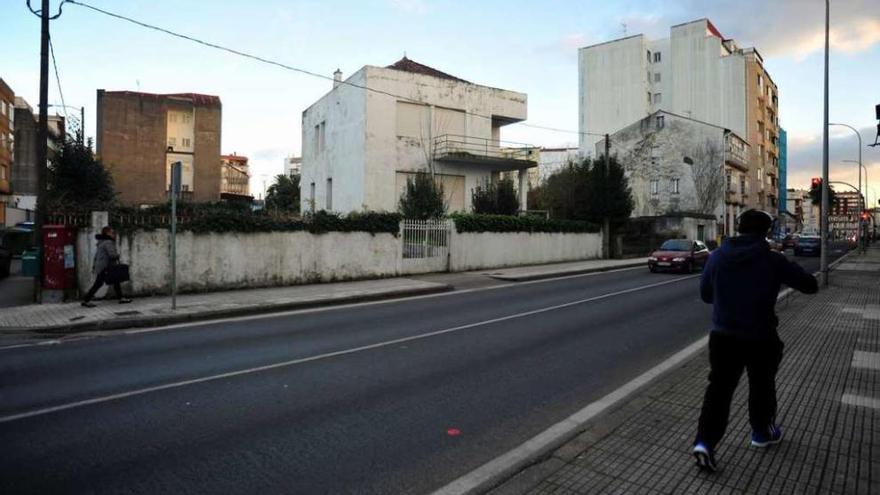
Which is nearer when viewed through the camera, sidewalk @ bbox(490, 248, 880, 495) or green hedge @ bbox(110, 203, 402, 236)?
sidewalk @ bbox(490, 248, 880, 495)

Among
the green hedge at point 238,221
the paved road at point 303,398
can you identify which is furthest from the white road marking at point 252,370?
the green hedge at point 238,221

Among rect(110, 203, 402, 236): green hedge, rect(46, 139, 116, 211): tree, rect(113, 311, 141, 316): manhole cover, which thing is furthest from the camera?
rect(46, 139, 116, 211): tree

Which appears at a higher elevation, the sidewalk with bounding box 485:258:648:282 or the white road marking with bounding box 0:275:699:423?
the sidewalk with bounding box 485:258:648:282

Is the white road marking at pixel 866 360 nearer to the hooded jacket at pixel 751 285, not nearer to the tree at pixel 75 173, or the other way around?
the hooded jacket at pixel 751 285

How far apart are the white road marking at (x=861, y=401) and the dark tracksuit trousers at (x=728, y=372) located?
195 centimetres

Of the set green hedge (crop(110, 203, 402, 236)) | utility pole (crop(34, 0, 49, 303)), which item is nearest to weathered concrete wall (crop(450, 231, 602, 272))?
green hedge (crop(110, 203, 402, 236))

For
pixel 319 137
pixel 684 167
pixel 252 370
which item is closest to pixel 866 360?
pixel 252 370

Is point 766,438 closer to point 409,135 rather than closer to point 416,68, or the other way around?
point 409,135

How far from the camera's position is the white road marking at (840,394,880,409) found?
16.4 ft

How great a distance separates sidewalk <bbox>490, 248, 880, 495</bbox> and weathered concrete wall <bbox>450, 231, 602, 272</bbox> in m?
14.3

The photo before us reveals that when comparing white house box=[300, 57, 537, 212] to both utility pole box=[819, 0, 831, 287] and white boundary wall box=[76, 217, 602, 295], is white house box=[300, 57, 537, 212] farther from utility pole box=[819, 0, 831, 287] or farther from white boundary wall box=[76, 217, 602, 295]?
utility pole box=[819, 0, 831, 287]

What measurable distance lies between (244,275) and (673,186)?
1653 inches

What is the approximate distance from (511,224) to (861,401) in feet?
58.9

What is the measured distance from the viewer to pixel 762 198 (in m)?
63.1
